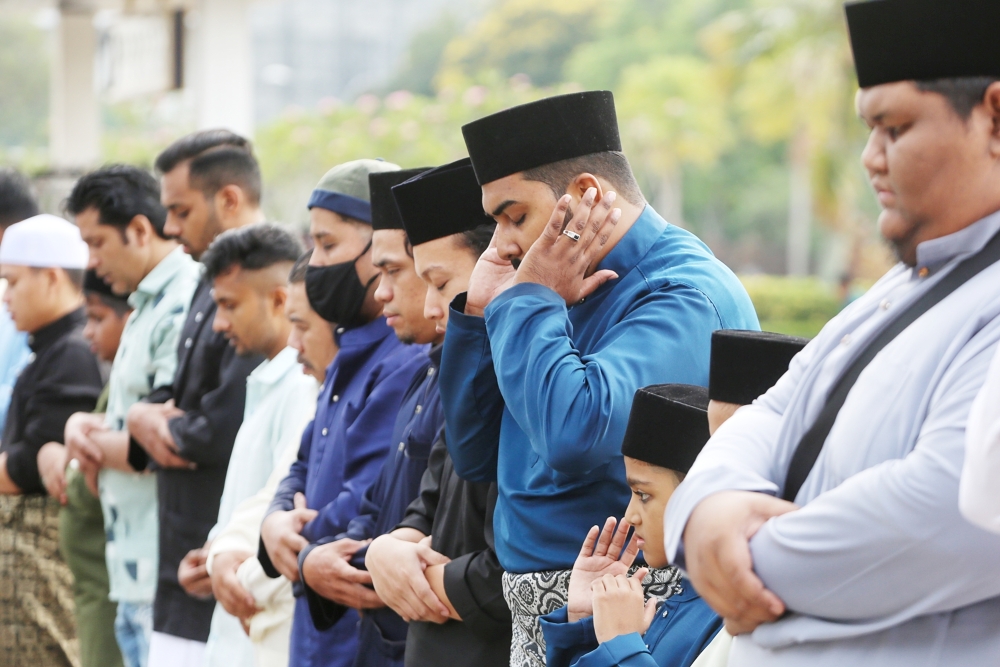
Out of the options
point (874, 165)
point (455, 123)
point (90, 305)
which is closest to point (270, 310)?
point (90, 305)

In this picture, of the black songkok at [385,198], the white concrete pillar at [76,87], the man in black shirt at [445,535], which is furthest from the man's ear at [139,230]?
the white concrete pillar at [76,87]

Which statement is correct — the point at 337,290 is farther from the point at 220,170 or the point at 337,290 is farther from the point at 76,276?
the point at 76,276

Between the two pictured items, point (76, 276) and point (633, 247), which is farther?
point (76, 276)

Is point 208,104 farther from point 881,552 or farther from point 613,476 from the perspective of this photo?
point 881,552

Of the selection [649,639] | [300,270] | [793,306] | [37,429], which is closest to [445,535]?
[649,639]

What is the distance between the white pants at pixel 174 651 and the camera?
4.79m

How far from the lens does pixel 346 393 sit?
158 inches

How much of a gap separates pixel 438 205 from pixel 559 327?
3.03ft

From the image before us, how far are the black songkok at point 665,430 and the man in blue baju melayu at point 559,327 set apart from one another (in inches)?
1.9

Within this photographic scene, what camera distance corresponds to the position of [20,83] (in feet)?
221

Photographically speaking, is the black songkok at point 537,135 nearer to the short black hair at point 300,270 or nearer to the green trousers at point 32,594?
the short black hair at point 300,270

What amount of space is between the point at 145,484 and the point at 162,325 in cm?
67

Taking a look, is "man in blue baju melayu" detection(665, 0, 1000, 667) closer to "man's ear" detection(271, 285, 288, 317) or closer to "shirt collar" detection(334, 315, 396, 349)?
"shirt collar" detection(334, 315, 396, 349)

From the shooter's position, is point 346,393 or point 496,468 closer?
point 496,468
